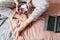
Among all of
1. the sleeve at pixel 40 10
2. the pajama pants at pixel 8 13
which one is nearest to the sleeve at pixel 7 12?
the pajama pants at pixel 8 13

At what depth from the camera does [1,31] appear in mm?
1111

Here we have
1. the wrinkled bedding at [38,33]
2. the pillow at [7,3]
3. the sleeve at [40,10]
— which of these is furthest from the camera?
the pillow at [7,3]

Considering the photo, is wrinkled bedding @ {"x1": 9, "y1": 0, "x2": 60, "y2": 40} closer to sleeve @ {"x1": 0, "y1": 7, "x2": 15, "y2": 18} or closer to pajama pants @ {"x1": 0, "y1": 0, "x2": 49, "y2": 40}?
pajama pants @ {"x1": 0, "y1": 0, "x2": 49, "y2": 40}

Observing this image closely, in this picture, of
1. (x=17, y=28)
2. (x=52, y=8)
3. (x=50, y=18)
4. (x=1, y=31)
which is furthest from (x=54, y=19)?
(x=1, y=31)

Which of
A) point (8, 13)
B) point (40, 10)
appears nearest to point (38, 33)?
point (40, 10)

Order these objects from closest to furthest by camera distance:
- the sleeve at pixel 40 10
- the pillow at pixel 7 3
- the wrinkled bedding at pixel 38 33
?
the wrinkled bedding at pixel 38 33, the sleeve at pixel 40 10, the pillow at pixel 7 3

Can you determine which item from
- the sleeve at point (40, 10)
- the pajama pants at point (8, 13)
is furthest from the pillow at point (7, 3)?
the sleeve at point (40, 10)

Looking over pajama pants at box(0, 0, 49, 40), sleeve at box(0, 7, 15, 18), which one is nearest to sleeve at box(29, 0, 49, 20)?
pajama pants at box(0, 0, 49, 40)

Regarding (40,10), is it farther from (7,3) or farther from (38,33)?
(7,3)

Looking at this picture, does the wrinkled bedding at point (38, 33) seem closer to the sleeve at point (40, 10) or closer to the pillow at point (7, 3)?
the sleeve at point (40, 10)

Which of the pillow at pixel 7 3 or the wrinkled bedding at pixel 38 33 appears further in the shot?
the pillow at pixel 7 3

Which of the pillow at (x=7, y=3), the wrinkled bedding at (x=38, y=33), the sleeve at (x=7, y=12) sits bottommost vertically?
the wrinkled bedding at (x=38, y=33)

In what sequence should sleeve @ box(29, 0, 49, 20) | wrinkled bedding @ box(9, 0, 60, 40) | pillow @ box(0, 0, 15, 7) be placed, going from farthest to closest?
pillow @ box(0, 0, 15, 7) → sleeve @ box(29, 0, 49, 20) → wrinkled bedding @ box(9, 0, 60, 40)

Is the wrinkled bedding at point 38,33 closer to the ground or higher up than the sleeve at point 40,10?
closer to the ground
